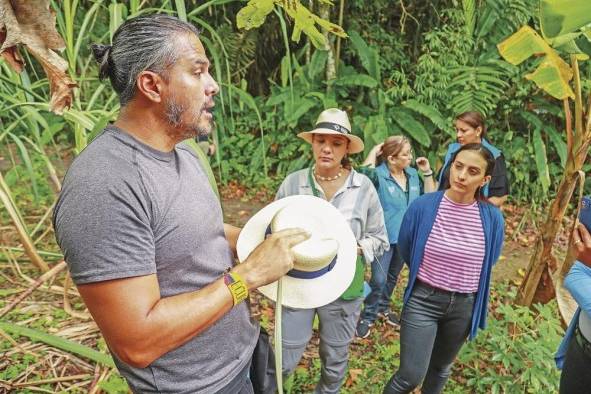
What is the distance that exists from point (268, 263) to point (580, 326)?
1514mm

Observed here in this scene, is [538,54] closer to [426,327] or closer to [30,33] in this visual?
[426,327]

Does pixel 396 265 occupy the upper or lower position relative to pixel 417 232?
lower

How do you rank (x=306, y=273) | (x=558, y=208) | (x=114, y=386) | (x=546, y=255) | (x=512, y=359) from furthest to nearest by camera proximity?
(x=546, y=255) → (x=558, y=208) → (x=512, y=359) → (x=114, y=386) → (x=306, y=273)

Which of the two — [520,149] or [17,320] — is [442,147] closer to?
[520,149]

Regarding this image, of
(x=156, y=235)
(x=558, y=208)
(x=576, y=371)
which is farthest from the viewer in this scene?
(x=558, y=208)

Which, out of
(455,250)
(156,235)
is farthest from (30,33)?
(455,250)

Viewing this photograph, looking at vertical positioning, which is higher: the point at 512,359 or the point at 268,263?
the point at 268,263

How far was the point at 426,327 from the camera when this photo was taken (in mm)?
2436

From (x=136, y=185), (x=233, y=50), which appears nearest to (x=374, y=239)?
(x=136, y=185)

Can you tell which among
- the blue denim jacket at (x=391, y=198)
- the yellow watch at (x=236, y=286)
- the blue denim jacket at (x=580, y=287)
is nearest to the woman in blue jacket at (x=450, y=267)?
the blue denim jacket at (x=580, y=287)

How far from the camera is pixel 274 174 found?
7.15 m

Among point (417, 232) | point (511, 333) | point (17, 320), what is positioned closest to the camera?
point (417, 232)

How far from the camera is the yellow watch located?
1.24 metres

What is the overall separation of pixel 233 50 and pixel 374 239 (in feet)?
16.9
